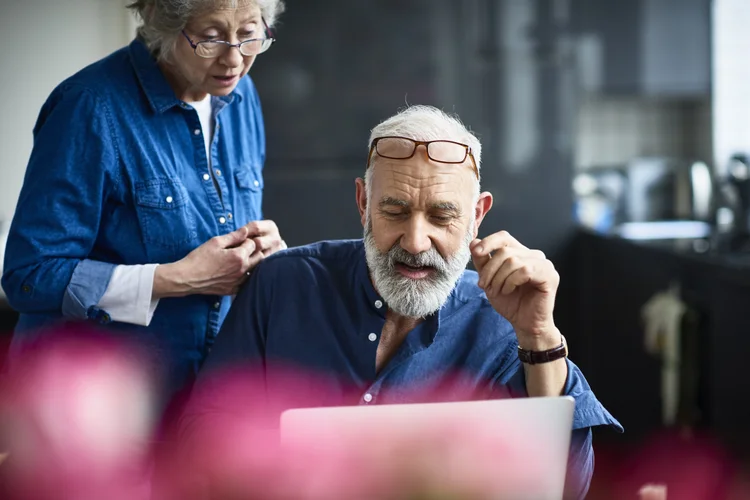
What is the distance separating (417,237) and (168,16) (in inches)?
26.0

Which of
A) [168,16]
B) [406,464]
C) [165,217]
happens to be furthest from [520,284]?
[168,16]

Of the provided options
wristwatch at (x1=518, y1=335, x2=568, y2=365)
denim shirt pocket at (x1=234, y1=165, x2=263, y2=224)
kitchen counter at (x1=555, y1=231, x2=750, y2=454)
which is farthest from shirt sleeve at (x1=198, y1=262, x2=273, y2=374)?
kitchen counter at (x1=555, y1=231, x2=750, y2=454)

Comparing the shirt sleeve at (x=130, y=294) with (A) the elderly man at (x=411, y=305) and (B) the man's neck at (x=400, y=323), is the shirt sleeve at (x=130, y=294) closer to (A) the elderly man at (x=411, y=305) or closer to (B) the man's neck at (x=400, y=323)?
(A) the elderly man at (x=411, y=305)

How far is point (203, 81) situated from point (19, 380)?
28.9 inches

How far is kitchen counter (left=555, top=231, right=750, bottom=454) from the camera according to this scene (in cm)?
280

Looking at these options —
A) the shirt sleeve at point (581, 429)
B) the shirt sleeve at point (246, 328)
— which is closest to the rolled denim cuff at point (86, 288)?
the shirt sleeve at point (246, 328)

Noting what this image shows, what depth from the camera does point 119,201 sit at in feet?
5.82

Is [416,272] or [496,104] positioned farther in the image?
[496,104]

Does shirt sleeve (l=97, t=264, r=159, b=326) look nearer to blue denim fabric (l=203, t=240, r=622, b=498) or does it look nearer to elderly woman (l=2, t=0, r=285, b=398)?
elderly woman (l=2, t=0, r=285, b=398)

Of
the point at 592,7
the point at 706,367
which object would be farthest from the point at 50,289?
the point at 592,7

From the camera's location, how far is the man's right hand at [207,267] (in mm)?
1708

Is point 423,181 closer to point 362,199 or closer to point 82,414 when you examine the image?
point 362,199

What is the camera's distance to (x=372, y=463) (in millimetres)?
1072

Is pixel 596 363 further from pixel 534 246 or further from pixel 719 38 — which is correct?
pixel 719 38
